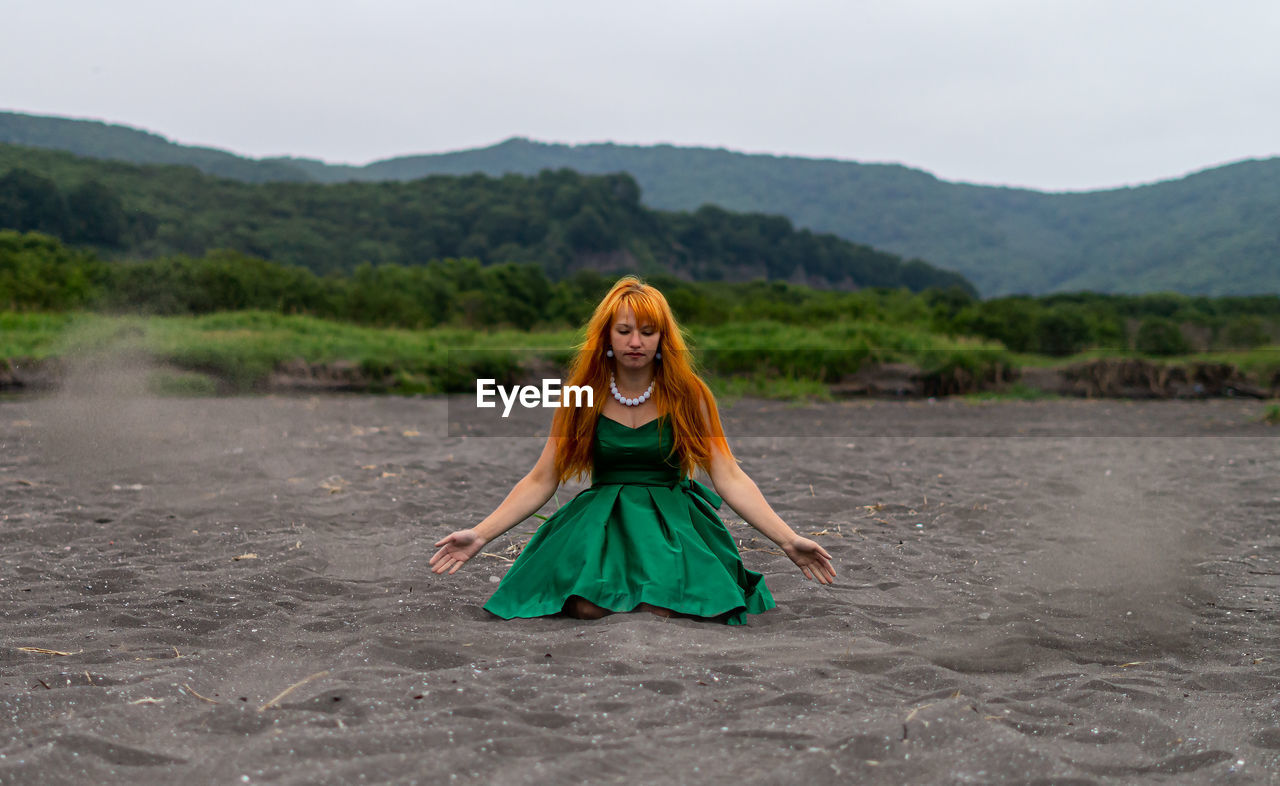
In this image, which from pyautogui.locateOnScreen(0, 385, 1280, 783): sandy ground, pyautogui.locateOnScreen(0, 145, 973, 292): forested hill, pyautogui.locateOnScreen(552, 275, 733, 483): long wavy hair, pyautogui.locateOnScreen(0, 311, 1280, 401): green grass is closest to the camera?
pyautogui.locateOnScreen(0, 385, 1280, 783): sandy ground

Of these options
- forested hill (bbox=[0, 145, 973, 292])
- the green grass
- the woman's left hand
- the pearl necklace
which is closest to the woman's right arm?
the pearl necklace

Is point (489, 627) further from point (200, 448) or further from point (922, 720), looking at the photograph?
point (200, 448)

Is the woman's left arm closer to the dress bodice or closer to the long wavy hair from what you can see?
the long wavy hair

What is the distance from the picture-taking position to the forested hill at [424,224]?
94.8 feet

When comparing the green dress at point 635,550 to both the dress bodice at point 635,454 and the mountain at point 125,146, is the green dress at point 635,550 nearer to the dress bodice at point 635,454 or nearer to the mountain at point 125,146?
the dress bodice at point 635,454

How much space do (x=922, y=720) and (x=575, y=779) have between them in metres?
0.92

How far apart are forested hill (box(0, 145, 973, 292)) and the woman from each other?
2868 cm

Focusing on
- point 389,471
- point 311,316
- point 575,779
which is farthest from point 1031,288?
point 575,779

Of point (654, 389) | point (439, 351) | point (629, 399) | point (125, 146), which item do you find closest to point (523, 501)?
point (629, 399)

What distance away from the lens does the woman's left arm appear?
10.8 feet

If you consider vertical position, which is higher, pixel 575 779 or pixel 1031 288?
pixel 1031 288

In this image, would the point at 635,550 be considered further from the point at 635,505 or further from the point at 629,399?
the point at 629,399

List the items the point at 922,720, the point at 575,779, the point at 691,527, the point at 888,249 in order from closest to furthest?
the point at 575,779
the point at 922,720
the point at 691,527
the point at 888,249

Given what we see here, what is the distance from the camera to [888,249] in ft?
230
